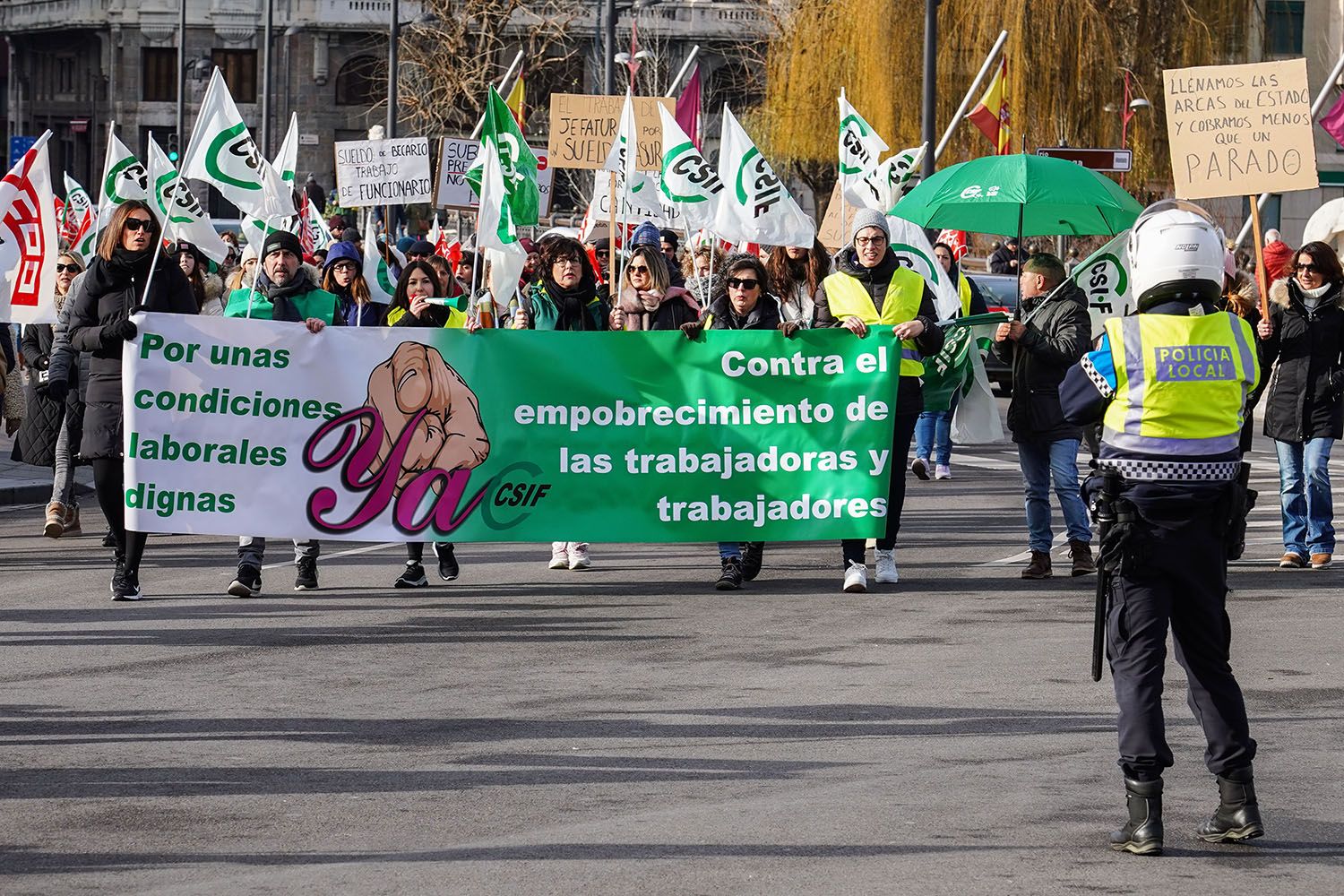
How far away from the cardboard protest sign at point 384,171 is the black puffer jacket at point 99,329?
11.6m

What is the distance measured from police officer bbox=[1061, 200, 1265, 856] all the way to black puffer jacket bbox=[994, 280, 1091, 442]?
484 cm

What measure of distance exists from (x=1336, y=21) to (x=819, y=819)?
55.5 metres

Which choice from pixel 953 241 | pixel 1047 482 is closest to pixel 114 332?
pixel 1047 482

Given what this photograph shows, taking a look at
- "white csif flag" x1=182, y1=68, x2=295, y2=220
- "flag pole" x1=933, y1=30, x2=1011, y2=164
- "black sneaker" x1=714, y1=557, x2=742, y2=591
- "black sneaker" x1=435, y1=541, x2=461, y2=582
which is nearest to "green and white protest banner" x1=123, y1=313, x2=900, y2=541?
"black sneaker" x1=714, y1=557, x2=742, y2=591

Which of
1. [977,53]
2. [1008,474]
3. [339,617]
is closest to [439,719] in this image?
[339,617]

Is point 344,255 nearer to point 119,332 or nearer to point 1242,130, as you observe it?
point 119,332

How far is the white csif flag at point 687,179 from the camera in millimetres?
13625

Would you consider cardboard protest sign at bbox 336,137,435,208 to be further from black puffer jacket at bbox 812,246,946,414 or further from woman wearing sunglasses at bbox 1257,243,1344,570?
woman wearing sunglasses at bbox 1257,243,1344,570

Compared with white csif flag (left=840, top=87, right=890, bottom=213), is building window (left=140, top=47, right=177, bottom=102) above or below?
above

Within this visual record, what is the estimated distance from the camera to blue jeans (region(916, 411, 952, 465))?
693 inches

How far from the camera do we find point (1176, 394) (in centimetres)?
621

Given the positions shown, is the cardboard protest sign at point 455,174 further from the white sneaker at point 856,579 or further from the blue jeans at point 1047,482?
the white sneaker at point 856,579

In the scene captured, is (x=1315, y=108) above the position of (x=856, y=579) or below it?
above

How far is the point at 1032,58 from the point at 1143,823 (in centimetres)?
2989
